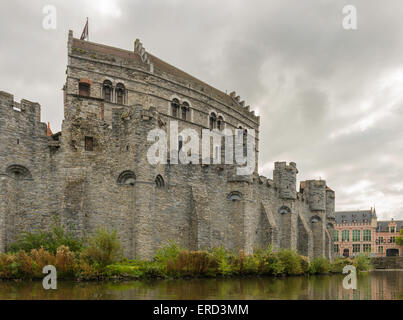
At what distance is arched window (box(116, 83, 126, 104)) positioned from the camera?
111ft

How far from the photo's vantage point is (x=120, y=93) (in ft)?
112

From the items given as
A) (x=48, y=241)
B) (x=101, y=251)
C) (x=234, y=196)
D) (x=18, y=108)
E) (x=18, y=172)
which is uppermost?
(x=18, y=108)

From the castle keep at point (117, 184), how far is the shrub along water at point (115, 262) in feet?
3.89

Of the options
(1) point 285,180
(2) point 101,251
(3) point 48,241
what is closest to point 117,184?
(3) point 48,241

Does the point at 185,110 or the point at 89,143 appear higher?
the point at 185,110

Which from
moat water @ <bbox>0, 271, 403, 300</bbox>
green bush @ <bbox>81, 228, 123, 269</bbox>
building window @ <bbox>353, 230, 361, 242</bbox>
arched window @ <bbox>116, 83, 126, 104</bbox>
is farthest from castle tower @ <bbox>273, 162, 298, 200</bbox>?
building window @ <bbox>353, 230, 361, 242</bbox>

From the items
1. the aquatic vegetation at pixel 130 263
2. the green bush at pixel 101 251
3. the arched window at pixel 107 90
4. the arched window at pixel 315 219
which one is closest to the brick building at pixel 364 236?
the arched window at pixel 315 219

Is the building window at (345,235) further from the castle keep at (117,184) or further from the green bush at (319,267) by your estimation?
the green bush at (319,267)

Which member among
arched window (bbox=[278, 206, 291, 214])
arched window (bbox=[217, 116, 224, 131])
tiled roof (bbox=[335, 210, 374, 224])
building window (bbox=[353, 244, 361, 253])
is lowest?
building window (bbox=[353, 244, 361, 253])

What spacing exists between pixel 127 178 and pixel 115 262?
4.72m

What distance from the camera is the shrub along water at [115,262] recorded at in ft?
57.2

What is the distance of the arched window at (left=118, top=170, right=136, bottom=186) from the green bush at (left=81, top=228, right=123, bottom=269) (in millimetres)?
3709

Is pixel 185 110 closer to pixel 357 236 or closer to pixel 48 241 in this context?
pixel 48 241

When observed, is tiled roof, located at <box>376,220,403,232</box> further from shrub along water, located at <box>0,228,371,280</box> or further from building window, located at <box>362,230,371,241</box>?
shrub along water, located at <box>0,228,371,280</box>
